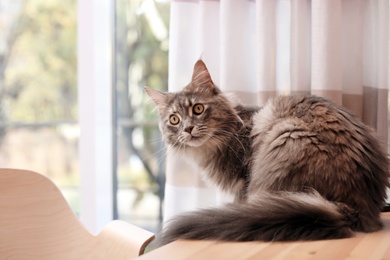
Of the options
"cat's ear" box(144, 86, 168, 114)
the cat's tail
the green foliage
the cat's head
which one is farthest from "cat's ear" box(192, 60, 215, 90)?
the green foliage

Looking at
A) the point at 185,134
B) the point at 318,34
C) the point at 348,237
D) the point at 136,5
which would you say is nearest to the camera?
the point at 348,237

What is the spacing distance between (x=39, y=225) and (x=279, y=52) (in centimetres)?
94

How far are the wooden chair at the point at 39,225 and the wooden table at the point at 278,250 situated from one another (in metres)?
0.25

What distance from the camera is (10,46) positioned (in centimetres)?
260

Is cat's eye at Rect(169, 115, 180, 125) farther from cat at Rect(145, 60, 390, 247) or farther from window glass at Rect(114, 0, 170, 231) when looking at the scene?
window glass at Rect(114, 0, 170, 231)

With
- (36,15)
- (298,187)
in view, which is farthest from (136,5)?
(298,187)

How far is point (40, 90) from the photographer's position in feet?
8.60

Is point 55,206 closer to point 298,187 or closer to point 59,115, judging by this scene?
point 298,187

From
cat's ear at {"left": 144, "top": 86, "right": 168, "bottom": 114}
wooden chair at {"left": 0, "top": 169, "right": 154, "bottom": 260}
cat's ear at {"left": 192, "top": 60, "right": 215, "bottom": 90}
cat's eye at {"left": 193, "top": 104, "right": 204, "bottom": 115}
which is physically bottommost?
wooden chair at {"left": 0, "top": 169, "right": 154, "bottom": 260}

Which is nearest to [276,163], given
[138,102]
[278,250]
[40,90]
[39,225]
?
[278,250]

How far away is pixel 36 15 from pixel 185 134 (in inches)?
63.2

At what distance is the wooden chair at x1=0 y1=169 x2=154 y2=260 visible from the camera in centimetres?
121

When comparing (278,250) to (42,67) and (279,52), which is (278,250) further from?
(42,67)

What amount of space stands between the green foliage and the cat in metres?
1.20
